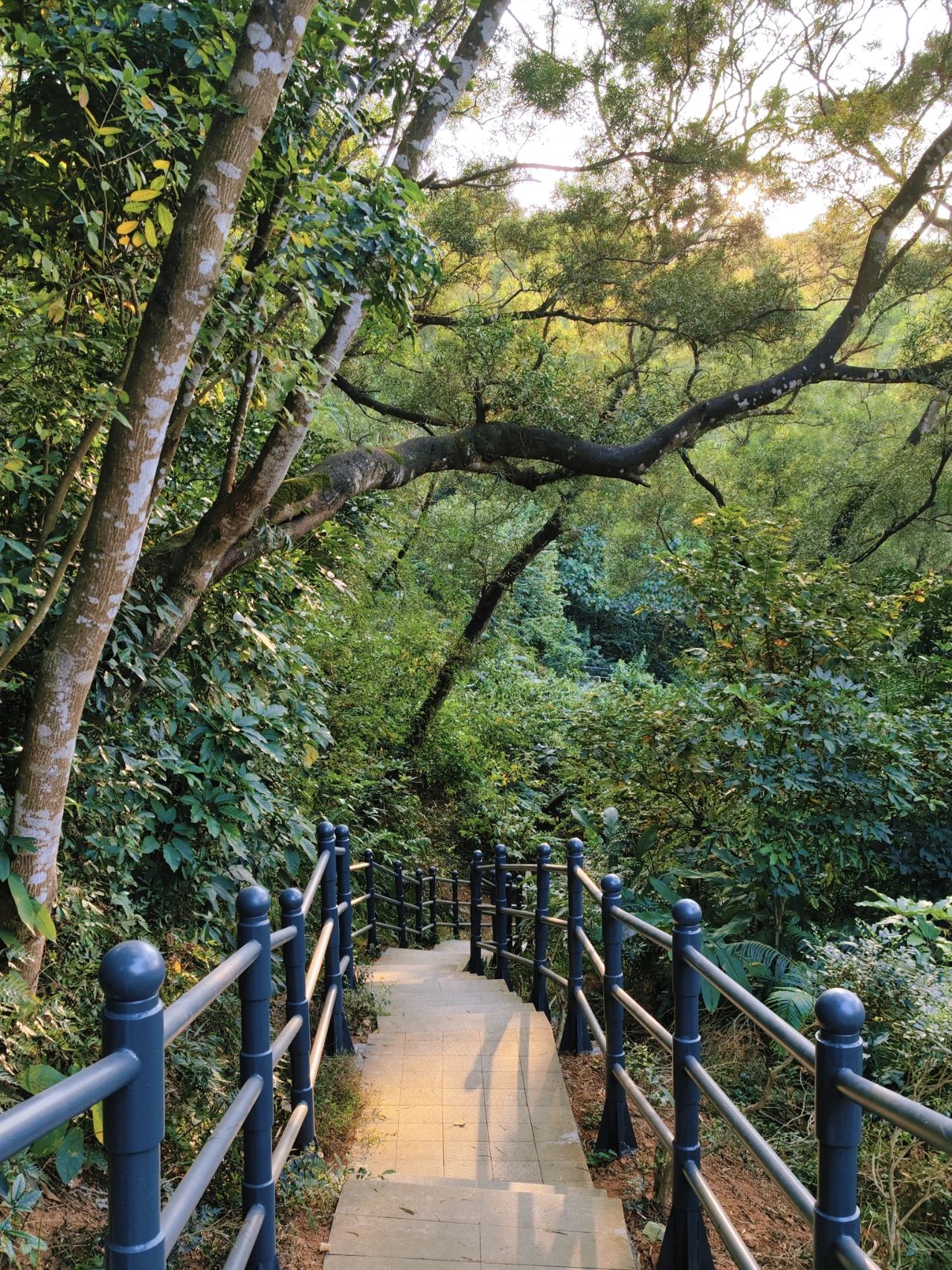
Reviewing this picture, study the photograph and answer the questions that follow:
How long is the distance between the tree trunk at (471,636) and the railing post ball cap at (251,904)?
10723mm

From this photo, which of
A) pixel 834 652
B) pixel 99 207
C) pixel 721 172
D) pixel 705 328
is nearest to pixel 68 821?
pixel 99 207

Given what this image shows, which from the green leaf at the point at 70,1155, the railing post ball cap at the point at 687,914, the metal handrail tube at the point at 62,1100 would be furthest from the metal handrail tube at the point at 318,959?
the metal handrail tube at the point at 62,1100

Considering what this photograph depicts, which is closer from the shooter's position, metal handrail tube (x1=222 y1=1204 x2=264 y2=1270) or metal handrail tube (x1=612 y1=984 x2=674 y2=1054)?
metal handrail tube (x1=222 y1=1204 x2=264 y2=1270)

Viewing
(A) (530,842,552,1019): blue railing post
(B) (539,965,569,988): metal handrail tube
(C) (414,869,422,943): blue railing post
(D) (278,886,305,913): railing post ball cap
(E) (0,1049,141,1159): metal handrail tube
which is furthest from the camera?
(C) (414,869,422,943): blue railing post

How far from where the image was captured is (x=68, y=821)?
3.81 m

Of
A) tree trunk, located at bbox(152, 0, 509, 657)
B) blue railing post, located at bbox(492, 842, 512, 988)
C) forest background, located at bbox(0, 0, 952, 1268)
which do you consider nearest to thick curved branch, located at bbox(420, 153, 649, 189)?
forest background, located at bbox(0, 0, 952, 1268)

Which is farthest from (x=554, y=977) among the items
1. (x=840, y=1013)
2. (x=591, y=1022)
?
(x=840, y=1013)

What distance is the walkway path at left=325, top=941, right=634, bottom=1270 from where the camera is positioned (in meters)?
2.53

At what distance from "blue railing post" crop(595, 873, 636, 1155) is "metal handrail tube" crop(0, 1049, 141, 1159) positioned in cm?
222

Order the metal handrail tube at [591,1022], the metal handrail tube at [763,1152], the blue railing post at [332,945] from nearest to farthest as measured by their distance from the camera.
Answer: the metal handrail tube at [763,1152] → the metal handrail tube at [591,1022] → the blue railing post at [332,945]

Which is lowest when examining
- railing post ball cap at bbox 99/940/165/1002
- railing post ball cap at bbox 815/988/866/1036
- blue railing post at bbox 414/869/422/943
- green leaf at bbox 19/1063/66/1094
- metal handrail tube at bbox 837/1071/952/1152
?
blue railing post at bbox 414/869/422/943

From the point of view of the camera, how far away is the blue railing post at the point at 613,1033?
3.21 m

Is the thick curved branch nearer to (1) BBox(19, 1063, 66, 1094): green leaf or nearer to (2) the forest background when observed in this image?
(2) the forest background

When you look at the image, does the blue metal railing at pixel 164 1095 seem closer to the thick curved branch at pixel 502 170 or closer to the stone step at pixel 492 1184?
the stone step at pixel 492 1184
